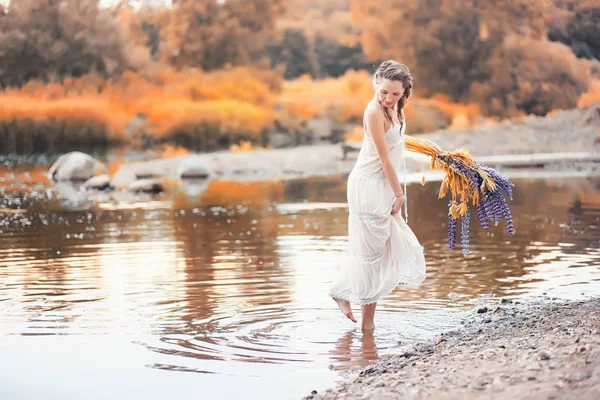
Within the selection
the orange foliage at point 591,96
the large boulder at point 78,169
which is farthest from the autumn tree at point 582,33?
the large boulder at point 78,169

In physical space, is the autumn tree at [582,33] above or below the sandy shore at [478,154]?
above

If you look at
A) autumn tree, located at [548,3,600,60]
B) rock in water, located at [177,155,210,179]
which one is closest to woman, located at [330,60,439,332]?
rock in water, located at [177,155,210,179]

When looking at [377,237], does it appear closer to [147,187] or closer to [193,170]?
[147,187]

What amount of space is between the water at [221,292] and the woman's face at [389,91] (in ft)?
4.34

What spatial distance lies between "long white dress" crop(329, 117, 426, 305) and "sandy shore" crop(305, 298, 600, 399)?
50 centimetres

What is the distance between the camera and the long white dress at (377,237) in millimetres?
5891

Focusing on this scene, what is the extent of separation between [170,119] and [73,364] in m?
26.8

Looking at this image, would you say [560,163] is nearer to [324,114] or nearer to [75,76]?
[324,114]

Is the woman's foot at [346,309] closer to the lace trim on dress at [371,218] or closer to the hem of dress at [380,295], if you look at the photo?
Result: the hem of dress at [380,295]

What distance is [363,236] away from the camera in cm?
597

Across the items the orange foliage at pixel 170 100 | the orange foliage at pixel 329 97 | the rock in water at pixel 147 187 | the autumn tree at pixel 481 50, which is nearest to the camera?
the rock in water at pixel 147 187

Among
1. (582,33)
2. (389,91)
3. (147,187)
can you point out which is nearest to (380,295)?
(389,91)

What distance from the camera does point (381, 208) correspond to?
5895 mm

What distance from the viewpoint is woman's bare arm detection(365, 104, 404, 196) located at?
5750 mm
